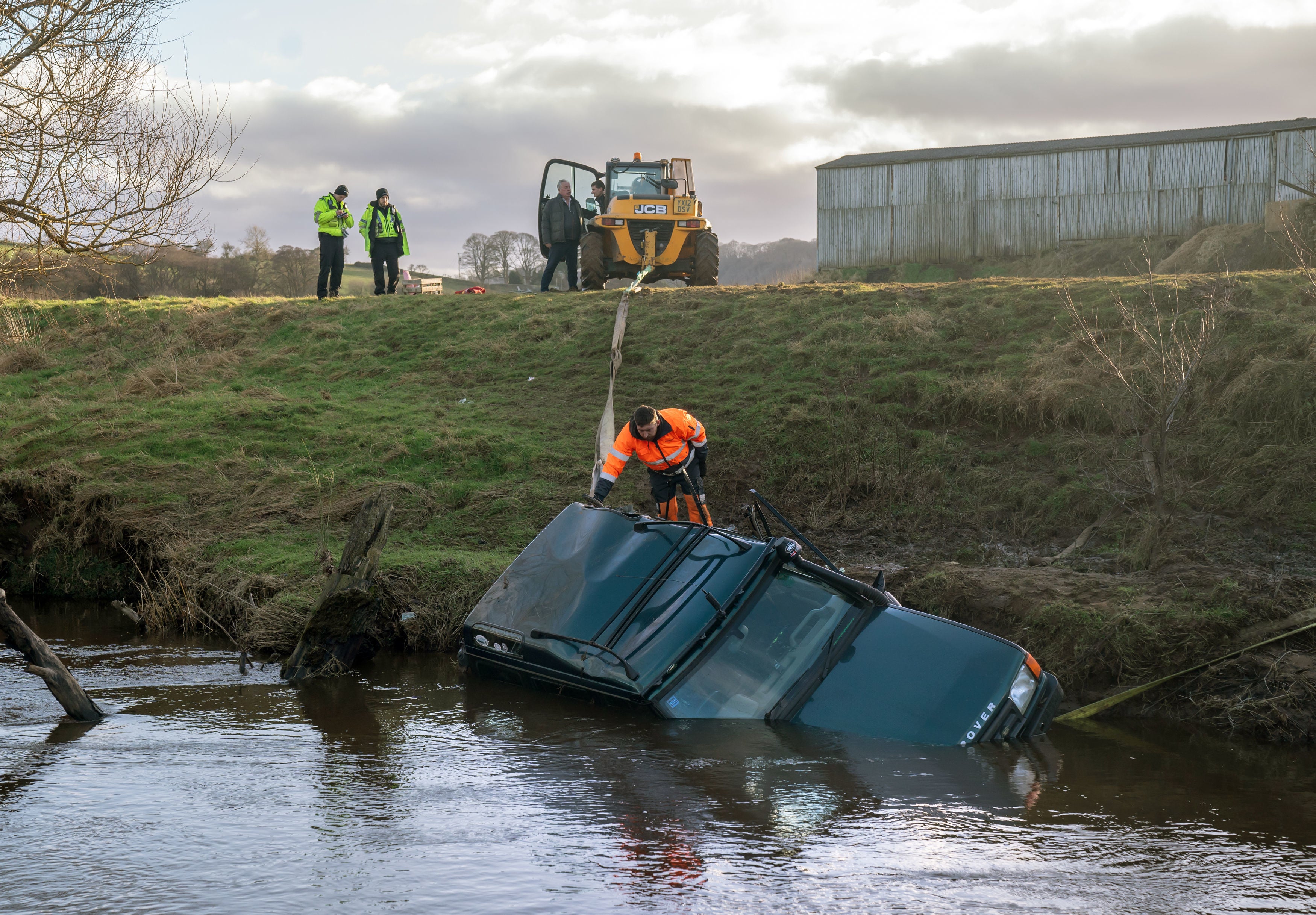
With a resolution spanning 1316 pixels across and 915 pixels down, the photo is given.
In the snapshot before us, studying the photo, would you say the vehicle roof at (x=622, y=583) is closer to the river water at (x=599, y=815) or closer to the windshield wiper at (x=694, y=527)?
the windshield wiper at (x=694, y=527)

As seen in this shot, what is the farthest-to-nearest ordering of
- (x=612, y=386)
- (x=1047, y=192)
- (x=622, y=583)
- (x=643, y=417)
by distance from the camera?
(x=1047, y=192)
(x=612, y=386)
(x=643, y=417)
(x=622, y=583)

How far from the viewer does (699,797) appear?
5805mm

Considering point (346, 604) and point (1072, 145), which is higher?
point (1072, 145)

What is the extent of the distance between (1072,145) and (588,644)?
105 ft

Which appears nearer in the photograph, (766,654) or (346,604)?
(766,654)

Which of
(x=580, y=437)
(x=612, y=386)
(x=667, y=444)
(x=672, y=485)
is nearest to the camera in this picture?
(x=667, y=444)

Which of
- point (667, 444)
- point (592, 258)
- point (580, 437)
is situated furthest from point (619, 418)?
point (592, 258)

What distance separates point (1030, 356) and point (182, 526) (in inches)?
407

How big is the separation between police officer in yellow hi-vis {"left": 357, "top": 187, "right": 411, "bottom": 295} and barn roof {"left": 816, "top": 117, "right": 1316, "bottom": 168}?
65.8ft

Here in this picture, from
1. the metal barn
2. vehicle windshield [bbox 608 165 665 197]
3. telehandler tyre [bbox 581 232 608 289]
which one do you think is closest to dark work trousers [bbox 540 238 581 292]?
telehandler tyre [bbox 581 232 608 289]

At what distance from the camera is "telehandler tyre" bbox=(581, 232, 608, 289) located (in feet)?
64.3

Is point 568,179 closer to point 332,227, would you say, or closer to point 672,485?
point 332,227

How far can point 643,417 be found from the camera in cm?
903

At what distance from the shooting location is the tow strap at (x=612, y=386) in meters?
10.6
